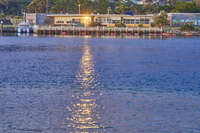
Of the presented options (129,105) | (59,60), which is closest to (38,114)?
(129,105)

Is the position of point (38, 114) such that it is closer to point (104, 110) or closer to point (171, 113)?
point (104, 110)

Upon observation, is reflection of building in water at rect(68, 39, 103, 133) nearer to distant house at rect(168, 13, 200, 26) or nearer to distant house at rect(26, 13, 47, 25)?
distant house at rect(168, 13, 200, 26)

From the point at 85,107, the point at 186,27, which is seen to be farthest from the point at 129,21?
the point at 85,107

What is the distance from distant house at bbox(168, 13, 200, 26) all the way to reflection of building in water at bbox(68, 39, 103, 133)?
11933cm

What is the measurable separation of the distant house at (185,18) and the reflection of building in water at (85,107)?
11933cm

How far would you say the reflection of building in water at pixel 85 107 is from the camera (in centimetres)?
3128

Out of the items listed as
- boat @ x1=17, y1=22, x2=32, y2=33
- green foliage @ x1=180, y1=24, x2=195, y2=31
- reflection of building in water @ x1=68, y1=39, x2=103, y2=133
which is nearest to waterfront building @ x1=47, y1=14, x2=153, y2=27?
boat @ x1=17, y1=22, x2=32, y2=33

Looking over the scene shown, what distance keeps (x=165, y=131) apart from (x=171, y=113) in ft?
15.8

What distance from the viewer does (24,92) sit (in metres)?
42.8

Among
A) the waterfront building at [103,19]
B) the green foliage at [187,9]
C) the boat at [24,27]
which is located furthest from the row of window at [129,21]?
the boat at [24,27]

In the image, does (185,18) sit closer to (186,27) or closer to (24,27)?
(186,27)

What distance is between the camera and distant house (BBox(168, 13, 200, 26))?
6703 inches

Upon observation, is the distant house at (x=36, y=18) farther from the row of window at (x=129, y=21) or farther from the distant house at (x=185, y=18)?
the distant house at (x=185, y=18)

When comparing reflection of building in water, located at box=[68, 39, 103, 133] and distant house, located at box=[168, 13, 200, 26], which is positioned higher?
distant house, located at box=[168, 13, 200, 26]
